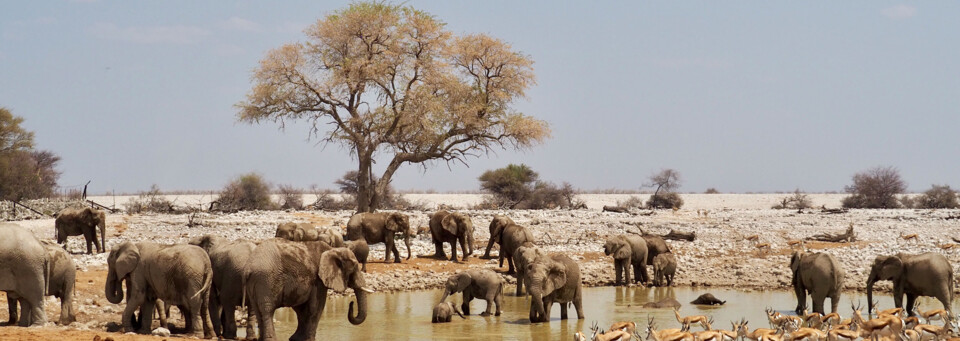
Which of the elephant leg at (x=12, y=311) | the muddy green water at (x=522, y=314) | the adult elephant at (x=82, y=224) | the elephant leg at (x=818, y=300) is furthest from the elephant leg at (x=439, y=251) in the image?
the elephant leg at (x=12, y=311)

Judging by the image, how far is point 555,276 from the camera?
18203 millimetres

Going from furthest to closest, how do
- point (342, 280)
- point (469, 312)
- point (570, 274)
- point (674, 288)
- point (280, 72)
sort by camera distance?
point (280, 72)
point (674, 288)
point (469, 312)
point (570, 274)
point (342, 280)

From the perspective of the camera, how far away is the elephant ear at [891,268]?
19750mm

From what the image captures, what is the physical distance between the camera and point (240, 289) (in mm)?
14555

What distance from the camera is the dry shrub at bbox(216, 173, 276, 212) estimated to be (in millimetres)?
50219

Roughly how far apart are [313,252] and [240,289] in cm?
112

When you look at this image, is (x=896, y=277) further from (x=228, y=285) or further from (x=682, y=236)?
(x=682, y=236)

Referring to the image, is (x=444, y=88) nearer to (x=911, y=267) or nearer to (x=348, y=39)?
(x=348, y=39)

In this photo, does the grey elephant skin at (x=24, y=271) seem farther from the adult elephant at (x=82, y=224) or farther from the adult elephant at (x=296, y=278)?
the adult elephant at (x=82, y=224)

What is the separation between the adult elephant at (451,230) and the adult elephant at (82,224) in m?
8.50

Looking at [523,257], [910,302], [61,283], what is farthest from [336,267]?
[910,302]

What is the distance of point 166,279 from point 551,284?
6.55 meters

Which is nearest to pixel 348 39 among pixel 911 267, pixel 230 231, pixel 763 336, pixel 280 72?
pixel 280 72

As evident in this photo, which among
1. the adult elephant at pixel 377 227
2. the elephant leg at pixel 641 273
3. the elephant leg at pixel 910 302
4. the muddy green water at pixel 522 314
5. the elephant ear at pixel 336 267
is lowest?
the muddy green water at pixel 522 314
